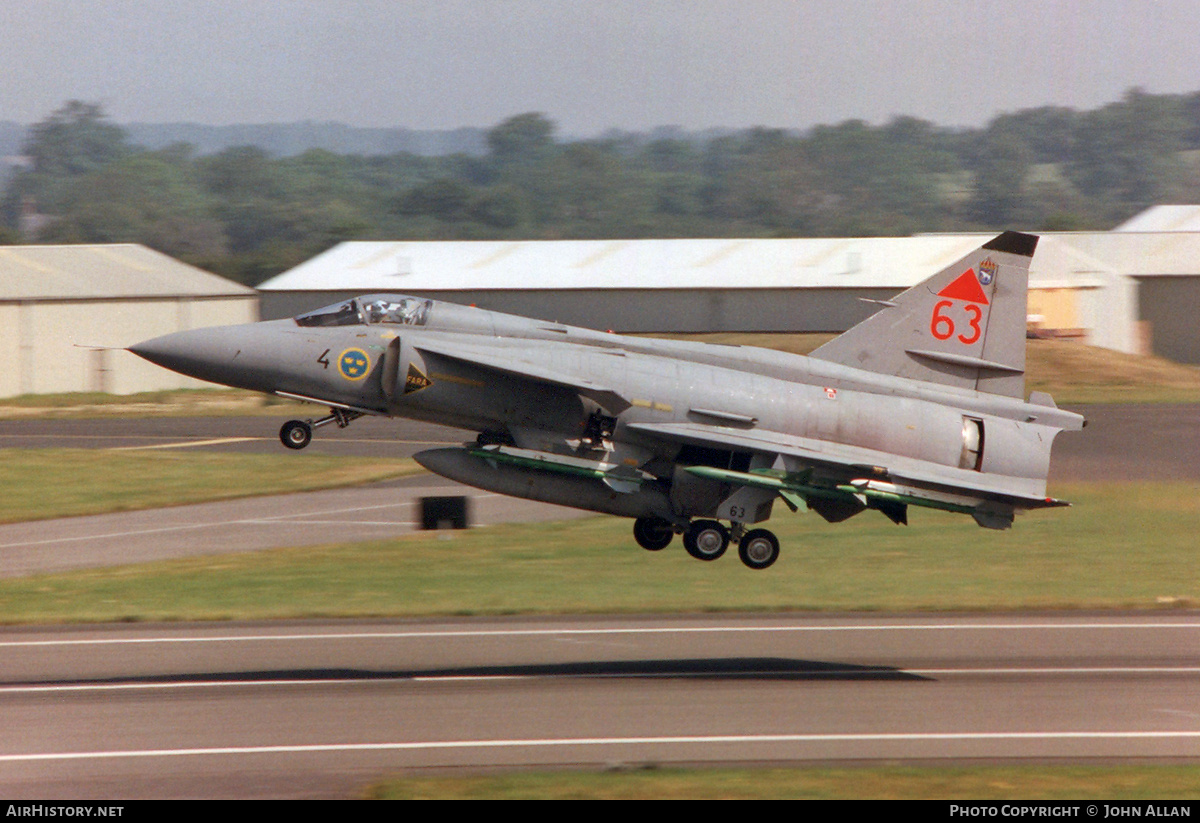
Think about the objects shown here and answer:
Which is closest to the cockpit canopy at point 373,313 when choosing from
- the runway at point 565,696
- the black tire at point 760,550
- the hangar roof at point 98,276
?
the runway at point 565,696

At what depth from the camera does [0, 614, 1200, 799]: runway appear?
16750mm

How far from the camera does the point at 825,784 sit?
15664mm

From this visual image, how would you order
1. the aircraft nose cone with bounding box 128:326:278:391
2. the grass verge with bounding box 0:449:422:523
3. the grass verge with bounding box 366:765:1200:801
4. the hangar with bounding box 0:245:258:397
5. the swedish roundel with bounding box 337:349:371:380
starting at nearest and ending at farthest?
1. the grass verge with bounding box 366:765:1200:801
2. the aircraft nose cone with bounding box 128:326:278:391
3. the swedish roundel with bounding box 337:349:371:380
4. the grass verge with bounding box 0:449:422:523
5. the hangar with bounding box 0:245:258:397

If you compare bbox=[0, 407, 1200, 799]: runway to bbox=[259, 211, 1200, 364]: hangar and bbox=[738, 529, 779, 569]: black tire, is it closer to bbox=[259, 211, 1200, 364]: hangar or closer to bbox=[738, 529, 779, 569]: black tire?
bbox=[738, 529, 779, 569]: black tire

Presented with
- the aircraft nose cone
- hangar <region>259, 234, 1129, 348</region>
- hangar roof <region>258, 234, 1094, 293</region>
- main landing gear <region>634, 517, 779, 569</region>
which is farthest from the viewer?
hangar roof <region>258, 234, 1094, 293</region>

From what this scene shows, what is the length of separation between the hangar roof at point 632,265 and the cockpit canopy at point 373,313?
148 feet

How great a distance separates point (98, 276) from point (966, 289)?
51.4 m

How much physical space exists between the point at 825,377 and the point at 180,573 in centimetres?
1649

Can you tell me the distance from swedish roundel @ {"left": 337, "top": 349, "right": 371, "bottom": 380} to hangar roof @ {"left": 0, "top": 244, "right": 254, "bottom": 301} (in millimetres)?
45050

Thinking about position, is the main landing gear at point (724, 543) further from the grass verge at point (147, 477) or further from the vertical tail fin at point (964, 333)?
the grass verge at point (147, 477)

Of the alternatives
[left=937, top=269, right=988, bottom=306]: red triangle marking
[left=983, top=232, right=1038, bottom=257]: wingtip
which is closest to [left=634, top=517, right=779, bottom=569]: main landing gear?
[left=937, top=269, right=988, bottom=306]: red triangle marking

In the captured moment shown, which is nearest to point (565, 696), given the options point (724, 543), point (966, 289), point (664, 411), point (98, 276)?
point (724, 543)

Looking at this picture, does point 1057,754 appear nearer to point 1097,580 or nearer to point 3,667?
point 1097,580

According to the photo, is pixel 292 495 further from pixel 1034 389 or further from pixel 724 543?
pixel 1034 389
